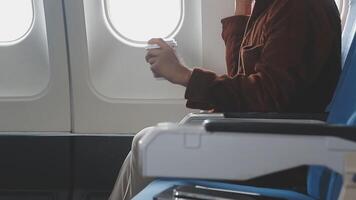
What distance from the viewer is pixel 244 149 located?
941 millimetres

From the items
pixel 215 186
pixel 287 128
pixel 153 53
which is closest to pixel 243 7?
pixel 153 53

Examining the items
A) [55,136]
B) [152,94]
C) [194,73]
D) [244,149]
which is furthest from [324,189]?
[55,136]

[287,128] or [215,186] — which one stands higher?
[287,128]

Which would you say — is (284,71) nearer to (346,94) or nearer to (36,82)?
(346,94)

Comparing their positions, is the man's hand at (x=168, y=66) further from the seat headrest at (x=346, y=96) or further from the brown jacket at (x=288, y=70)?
the seat headrest at (x=346, y=96)

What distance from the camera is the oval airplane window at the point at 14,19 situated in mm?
2936

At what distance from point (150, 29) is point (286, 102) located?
1414 mm

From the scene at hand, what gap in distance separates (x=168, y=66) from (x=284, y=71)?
404mm

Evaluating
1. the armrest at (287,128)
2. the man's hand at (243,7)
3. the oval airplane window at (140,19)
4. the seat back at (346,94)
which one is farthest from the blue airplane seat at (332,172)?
the oval airplane window at (140,19)

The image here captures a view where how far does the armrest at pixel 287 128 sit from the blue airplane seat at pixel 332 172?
31 centimetres

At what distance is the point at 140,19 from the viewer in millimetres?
2875

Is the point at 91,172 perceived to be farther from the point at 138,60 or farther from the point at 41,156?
the point at 138,60

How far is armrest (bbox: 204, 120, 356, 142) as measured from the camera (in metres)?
0.94

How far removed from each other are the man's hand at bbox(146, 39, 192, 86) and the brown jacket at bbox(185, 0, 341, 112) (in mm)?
114
